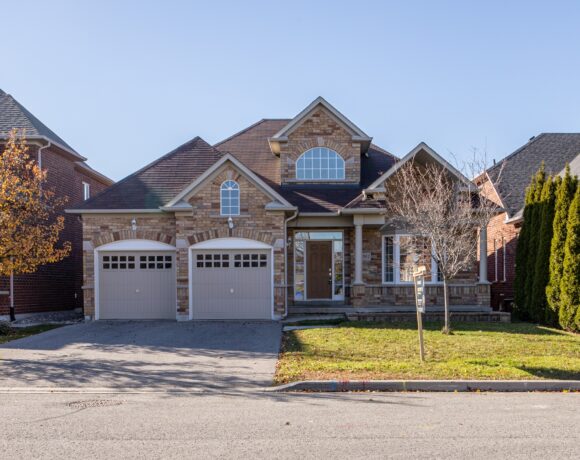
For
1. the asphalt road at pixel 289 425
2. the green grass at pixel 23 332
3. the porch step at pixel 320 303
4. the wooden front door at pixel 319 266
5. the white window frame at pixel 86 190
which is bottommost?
the green grass at pixel 23 332

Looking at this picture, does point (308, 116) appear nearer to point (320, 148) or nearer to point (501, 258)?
point (320, 148)

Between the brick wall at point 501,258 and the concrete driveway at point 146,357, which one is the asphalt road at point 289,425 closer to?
the concrete driveway at point 146,357

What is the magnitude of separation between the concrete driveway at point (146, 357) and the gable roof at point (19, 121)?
7.32 m

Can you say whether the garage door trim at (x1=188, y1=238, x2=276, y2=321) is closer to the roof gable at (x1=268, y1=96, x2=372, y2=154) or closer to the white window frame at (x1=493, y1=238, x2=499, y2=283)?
the roof gable at (x1=268, y1=96, x2=372, y2=154)

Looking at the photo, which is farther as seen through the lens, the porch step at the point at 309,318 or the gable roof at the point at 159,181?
the gable roof at the point at 159,181

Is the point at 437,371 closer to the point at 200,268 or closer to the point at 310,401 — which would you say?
the point at 310,401

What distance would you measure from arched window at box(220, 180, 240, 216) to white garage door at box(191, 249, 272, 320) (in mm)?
1207

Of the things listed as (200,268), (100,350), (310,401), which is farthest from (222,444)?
(200,268)

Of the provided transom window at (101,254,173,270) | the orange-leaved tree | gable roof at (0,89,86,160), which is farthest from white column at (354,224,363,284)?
gable roof at (0,89,86,160)

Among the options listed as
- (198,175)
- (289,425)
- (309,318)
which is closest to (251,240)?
(309,318)

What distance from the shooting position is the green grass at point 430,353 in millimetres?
9461

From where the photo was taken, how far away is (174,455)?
221 inches

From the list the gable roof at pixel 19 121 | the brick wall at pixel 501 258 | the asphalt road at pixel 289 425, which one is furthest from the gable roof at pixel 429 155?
the gable roof at pixel 19 121

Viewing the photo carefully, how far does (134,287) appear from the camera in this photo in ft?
59.6
